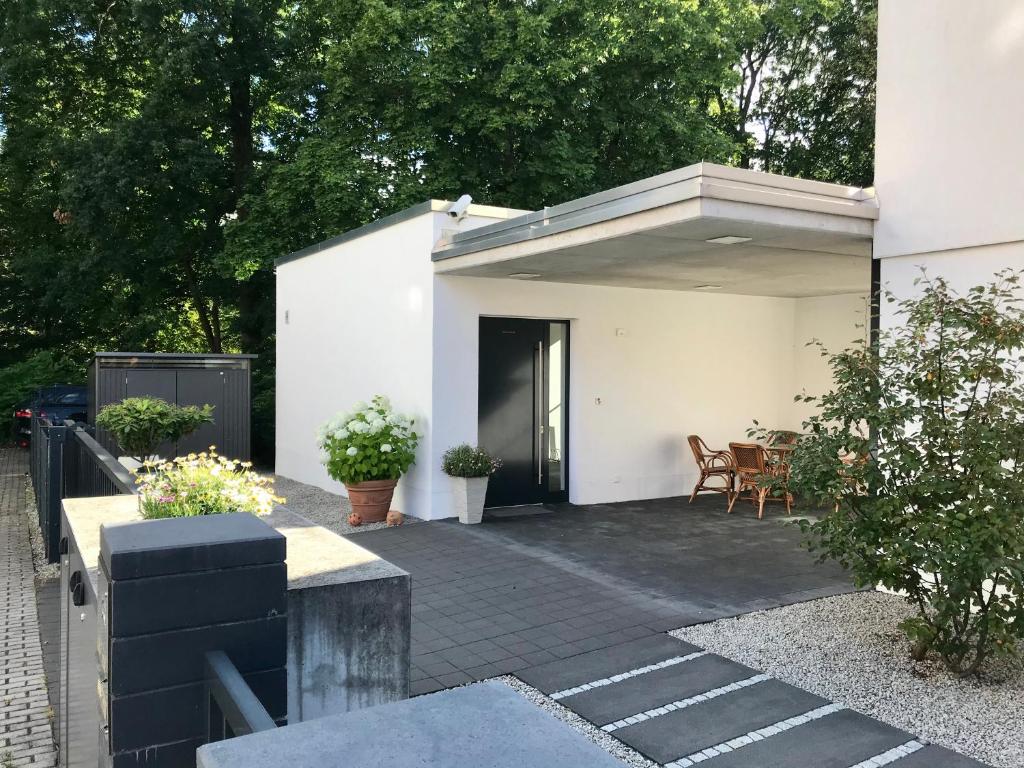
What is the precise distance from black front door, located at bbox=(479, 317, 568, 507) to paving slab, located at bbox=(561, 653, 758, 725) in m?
4.93

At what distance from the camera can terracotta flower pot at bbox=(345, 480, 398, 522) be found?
8.49 m

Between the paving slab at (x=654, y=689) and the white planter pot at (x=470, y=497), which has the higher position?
the white planter pot at (x=470, y=497)

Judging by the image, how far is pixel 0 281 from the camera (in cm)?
2131

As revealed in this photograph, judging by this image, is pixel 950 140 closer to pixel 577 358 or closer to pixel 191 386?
pixel 577 358

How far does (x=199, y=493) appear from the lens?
300 centimetres

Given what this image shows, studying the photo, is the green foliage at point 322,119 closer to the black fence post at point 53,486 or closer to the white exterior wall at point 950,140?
the black fence post at point 53,486

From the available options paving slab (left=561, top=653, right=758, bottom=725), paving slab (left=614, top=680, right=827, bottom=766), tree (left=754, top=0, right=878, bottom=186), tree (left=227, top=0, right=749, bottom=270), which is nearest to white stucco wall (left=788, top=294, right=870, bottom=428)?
tree (left=227, top=0, right=749, bottom=270)

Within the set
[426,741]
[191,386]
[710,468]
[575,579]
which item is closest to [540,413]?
[710,468]

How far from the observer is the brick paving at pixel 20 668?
374 centimetres

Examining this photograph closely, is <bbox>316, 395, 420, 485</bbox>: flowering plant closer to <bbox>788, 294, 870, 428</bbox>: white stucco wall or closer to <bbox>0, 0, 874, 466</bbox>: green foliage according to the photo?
<bbox>788, 294, 870, 428</bbox>: white stucco wall

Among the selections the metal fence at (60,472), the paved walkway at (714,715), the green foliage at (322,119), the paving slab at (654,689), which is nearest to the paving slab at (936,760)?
the paved walkway at (714,715)

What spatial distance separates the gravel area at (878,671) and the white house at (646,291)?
2218 millimetres

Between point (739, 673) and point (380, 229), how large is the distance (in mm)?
6749

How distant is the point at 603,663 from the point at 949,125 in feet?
13.3
